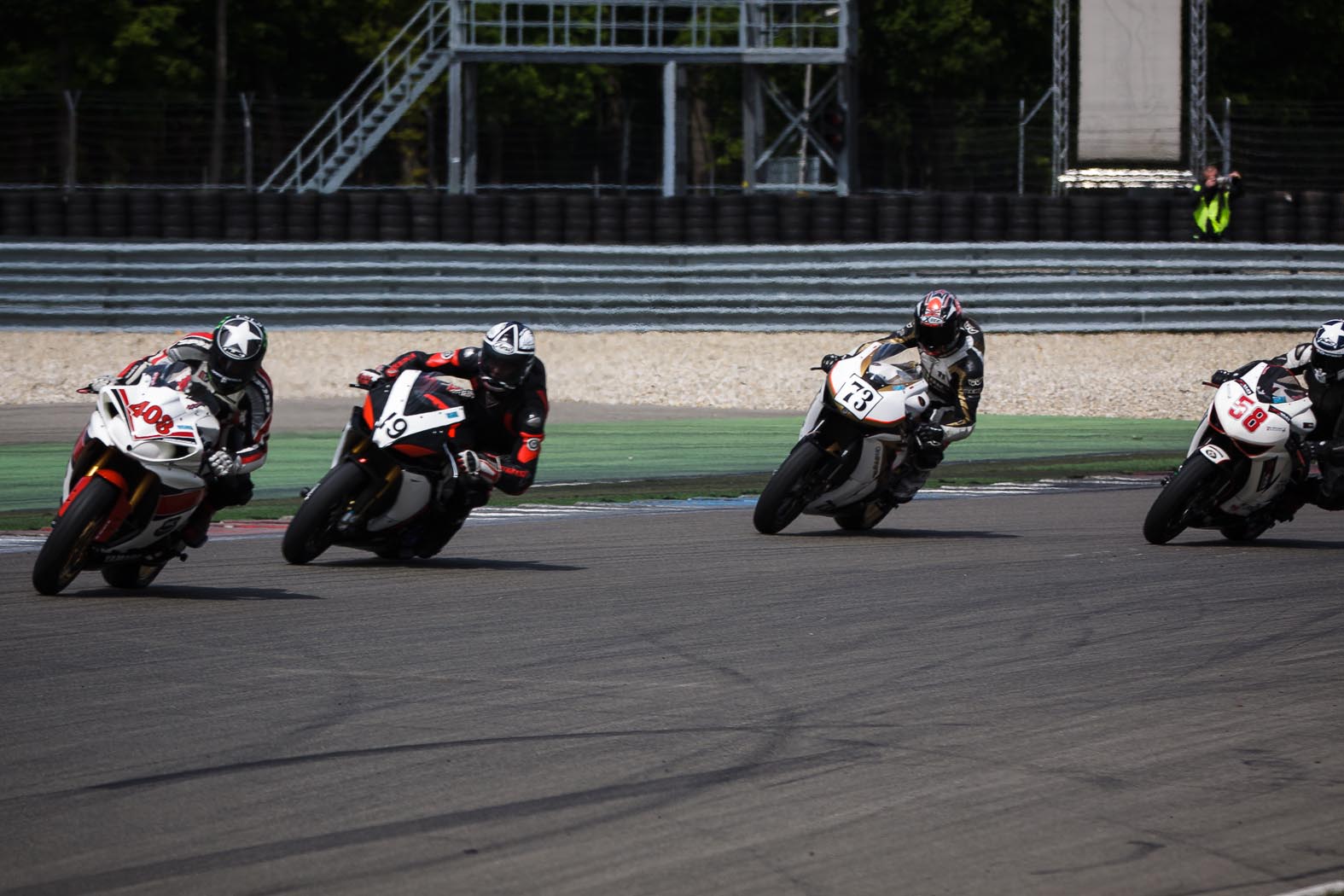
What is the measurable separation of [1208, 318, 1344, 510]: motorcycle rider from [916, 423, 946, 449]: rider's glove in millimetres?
1463

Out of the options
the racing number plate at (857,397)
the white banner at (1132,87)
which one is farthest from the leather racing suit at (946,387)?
the white banner at (1132,87)

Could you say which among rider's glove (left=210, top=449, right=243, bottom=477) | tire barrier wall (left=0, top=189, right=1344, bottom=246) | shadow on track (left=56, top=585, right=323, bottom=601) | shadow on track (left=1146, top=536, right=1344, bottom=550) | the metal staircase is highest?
the metal staircase

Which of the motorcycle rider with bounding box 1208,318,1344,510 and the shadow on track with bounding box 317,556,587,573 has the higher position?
the motorcycle rider with bounding box 1208,318,1344,510

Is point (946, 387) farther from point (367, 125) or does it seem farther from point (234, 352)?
point (367, 125)

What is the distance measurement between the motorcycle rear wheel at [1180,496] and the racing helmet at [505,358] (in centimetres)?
339

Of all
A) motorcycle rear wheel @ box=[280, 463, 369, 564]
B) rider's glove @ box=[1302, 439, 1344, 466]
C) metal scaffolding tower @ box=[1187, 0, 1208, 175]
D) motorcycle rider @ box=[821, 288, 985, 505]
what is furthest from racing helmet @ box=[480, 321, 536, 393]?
metal scaffolding tower @ box=[1187, 0, 1208, 175]

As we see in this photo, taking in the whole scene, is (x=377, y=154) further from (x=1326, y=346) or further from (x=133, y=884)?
(x=133, y=884)

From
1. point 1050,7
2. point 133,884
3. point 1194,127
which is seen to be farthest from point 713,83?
point 133,884

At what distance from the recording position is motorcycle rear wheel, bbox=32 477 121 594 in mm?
7941

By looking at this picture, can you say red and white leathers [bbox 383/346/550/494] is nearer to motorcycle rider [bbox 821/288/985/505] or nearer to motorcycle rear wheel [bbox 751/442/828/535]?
motorcycle rear wheel [bbox 751/442/828/535]

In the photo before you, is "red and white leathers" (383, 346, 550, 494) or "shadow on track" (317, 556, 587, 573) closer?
"red and white leathers" (383, 346, 550, 494)

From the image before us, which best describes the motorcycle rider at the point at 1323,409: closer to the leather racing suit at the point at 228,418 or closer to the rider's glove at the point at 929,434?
the rider's glove at the point at 929,434

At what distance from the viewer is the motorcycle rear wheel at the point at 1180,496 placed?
10508 mm

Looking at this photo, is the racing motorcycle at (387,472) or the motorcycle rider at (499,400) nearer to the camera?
the racing motorcycle at (387,472)
